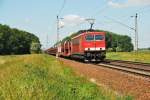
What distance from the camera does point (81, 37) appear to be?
145 ft

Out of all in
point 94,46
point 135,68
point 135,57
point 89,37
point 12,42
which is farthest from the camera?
point 12,42

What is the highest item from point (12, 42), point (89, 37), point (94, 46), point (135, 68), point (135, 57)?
point (12, 42)

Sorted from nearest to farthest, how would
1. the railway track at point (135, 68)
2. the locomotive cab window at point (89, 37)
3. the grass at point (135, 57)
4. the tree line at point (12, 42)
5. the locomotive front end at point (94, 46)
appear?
the railway track at point (135, 68)
the locomotive front end at point (94, 46)
the locomotive cab window at point (89, 37)
the grass at point (135, 57)
the tree line at point (12, 42)

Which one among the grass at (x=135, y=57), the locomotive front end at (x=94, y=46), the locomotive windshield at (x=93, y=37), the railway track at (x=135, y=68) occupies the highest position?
the locomotive windshield at (x=93, y=37)

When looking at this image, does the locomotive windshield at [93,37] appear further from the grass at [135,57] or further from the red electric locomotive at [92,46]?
the grass at [135,57]

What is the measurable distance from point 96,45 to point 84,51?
143 centimetres

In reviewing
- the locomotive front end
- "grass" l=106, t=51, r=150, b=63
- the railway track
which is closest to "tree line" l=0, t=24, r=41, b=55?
"grass" l=106, t=51, r=150, b=63

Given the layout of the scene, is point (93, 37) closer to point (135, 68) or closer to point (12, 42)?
point (135, 68)

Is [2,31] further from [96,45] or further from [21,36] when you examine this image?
[96,45]

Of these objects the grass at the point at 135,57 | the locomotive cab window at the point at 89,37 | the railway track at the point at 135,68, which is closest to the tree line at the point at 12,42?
the grass at the point at 135,57

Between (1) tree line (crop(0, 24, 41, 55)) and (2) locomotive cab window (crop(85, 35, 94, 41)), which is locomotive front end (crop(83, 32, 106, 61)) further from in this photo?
(1) tree line (crop(0, 24, 41, 55))

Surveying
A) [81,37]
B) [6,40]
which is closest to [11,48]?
[6,40]

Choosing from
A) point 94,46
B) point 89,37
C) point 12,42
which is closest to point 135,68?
point 94,46

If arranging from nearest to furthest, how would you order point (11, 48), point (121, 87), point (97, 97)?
point (97, 97) → point (121, 87) → point (11, 48)
